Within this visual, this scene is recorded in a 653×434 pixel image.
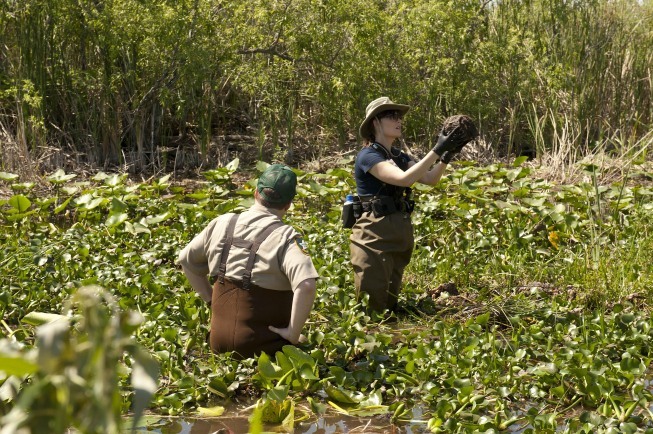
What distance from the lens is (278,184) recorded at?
14.5 feet

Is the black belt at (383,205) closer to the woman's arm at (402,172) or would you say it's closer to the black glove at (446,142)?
the woman's arm at (402,172)

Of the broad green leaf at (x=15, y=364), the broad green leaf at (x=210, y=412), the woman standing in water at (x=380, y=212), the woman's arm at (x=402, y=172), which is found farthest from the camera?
the woman standing in water at (x=380, y=212)

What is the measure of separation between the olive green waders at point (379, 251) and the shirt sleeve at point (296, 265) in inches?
46.2

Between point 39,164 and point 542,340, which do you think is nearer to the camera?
point 542,340

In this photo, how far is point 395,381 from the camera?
446 centimetres

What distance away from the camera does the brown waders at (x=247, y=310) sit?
14.5 feet

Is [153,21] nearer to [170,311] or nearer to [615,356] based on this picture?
[170,311]

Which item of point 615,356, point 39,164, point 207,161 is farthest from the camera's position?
point 207,161

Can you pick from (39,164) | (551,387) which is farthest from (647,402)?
(39,164)

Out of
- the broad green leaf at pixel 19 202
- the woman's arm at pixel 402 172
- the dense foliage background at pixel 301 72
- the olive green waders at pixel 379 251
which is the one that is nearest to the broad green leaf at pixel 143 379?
the woman's arm at pixel 402 172

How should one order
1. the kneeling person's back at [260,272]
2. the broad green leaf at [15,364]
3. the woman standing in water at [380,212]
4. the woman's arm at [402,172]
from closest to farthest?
1. the broad green leaf at [15,364]
2. the kneeling person's back at [260,272]
3. the woman's arm at [402,172]
4. the woman standing in water at [380,212]

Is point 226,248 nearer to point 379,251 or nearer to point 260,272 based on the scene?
point 260,272

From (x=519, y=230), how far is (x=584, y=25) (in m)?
4.14

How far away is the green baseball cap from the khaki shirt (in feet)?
0.26
